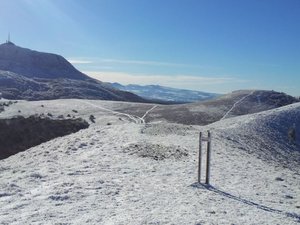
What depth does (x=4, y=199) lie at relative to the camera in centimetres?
1181

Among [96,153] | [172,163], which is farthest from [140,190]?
[96,153]

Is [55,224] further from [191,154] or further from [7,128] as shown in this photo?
[7,128]

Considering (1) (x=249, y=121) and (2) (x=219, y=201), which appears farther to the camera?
(1) (x=249, y=121)

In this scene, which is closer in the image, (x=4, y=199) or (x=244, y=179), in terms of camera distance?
(x=4, y=199)

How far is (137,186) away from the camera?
14.3m

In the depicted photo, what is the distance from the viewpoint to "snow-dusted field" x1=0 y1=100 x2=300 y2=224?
11.1 metres

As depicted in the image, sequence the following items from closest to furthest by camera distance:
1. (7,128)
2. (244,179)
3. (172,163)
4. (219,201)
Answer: (219,201)
(244,179)
(172,163)
(7,128)

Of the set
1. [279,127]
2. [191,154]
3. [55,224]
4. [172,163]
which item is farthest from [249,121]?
[55,224]

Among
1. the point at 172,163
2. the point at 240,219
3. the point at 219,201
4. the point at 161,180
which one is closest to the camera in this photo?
the point at 240,219

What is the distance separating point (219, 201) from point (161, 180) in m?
3.15

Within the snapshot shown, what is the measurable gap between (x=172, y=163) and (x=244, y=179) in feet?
11.8

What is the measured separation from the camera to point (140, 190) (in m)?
13.7

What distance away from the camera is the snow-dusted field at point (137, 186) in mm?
11070

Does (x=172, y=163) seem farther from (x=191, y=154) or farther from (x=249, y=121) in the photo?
(x=249, y=121)
